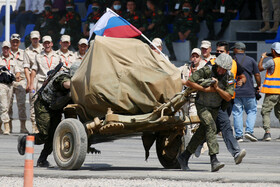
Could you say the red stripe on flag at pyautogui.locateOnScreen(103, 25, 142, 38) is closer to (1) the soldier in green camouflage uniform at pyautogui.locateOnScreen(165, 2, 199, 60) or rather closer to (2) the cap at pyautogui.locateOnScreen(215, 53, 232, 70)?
A: (2) the cap at pyautogui.locateOnScreen(215, 53, 232, 70)

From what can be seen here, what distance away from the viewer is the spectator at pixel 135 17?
85.2ft

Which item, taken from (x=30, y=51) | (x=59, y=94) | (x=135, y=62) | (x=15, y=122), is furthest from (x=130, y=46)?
(x=15, y=122)

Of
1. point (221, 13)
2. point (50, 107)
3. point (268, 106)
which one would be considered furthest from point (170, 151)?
point (221, 13)

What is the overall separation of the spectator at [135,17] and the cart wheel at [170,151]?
13.8 meters

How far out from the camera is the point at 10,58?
19656 mm

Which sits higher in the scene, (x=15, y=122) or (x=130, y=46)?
(x=130, y=46)

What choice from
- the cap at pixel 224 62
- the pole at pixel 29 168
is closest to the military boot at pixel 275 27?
the cap at pixel 224 62

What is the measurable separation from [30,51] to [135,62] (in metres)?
7.76

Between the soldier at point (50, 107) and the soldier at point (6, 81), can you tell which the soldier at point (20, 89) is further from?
the soldier at point (50, 107)

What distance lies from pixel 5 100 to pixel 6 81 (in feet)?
1.53

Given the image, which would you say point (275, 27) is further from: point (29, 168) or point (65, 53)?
point (29, 168)

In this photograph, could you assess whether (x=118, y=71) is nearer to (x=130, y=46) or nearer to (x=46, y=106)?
(x=130, y=46)

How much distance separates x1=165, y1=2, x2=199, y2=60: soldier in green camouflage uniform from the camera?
25422 millimetres

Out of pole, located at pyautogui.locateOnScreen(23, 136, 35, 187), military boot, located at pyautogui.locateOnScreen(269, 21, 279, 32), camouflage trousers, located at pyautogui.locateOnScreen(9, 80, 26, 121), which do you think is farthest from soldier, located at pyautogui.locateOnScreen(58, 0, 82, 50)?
pole, located at pyautogui.locateOnScreen(23, 136, 35, 187)
